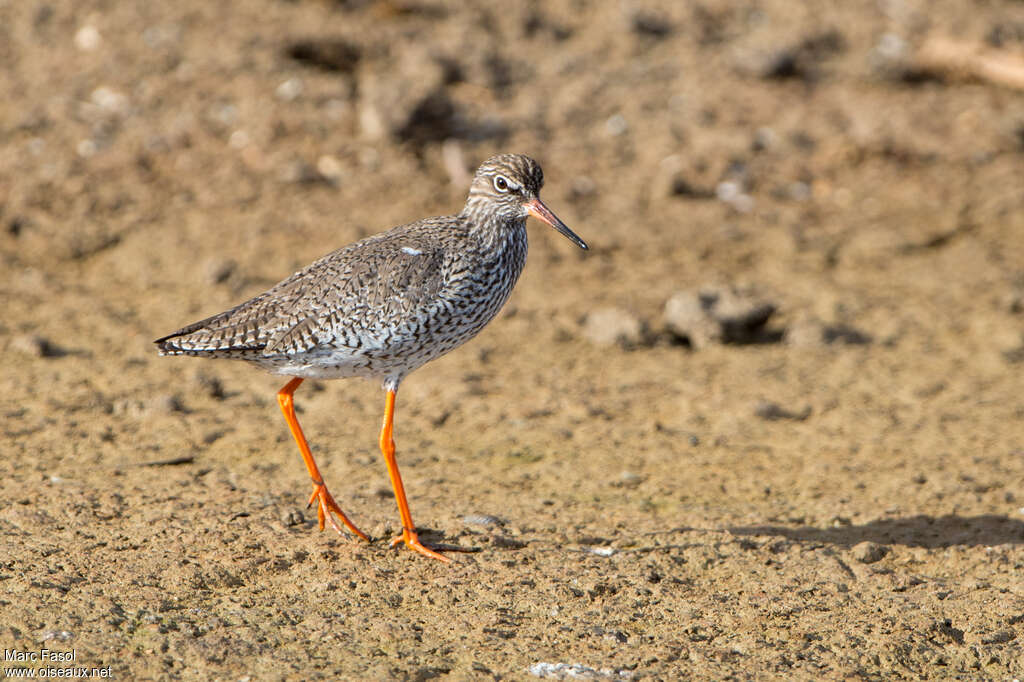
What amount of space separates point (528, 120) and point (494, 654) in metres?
7.89

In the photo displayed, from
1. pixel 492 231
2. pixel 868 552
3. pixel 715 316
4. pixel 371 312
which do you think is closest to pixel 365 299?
pixel 371 312

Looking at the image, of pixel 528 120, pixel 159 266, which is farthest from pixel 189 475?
pixel 528 120

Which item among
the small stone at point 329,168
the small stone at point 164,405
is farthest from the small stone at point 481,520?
the small stone at point 329,168

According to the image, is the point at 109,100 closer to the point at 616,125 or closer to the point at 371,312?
the point at 616,125

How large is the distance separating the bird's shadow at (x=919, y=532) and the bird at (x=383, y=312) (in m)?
2.00

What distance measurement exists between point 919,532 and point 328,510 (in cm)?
338

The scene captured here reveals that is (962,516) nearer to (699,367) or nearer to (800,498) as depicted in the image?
(800,498)

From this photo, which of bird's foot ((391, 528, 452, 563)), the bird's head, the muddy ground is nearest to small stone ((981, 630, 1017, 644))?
the muddy ground

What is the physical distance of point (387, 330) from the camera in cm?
620

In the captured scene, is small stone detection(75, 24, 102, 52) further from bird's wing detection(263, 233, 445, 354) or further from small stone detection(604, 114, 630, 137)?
bird's wing detection(263, 233, 445, 354)

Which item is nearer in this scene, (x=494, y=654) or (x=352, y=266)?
(x=494, y=654)

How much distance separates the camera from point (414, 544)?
616cm

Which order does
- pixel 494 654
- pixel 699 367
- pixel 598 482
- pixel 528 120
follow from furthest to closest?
pixel 528 120 < pixel 699 367 < pixel 598 482 < pixel 494 654

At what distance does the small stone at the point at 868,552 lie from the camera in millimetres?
6352
